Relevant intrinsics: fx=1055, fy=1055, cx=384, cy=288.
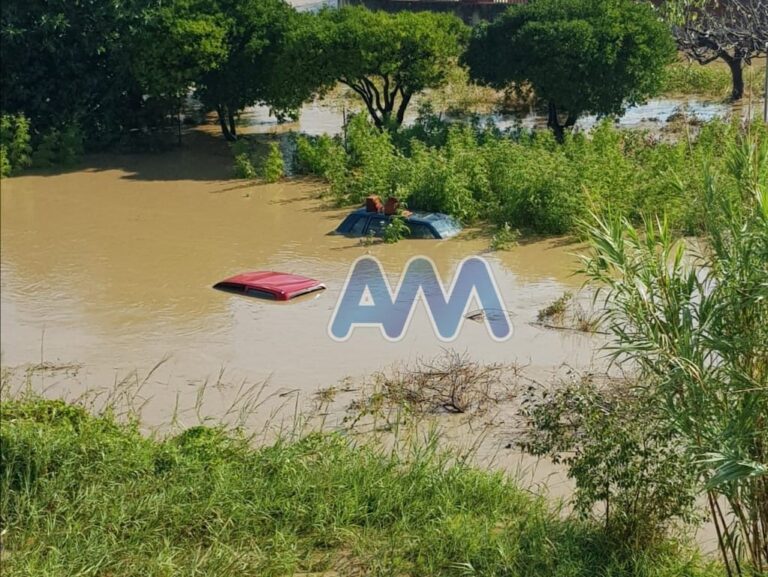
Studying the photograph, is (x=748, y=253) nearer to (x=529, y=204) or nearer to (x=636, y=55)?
(x=529, y=204)

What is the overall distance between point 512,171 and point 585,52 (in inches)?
156

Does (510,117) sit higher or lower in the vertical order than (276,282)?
higher

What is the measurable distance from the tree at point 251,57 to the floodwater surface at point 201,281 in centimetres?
172

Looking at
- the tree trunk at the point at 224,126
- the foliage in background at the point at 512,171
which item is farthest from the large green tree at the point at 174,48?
the foliage in background at the point at 512,171

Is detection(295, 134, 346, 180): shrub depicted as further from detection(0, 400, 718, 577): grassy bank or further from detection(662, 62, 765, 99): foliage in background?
detection(0, 400, 718, 577): grassy bank

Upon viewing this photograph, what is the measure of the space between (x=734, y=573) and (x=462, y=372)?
400 centimetres

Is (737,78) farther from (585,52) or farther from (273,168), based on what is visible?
(273,168)

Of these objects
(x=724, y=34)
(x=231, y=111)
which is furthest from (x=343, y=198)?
(x=724, y=34)

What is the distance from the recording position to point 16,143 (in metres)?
18.1

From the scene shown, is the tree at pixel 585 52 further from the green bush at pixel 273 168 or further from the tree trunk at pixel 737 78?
the green bush at pixel 273 168

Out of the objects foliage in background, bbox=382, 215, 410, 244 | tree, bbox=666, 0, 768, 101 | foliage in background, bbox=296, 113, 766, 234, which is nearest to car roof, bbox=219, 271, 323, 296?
foliage in background, bbox=382, 215, 410, 244

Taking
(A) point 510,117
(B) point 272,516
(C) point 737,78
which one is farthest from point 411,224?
(C) point 737,78

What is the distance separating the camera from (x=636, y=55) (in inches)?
727

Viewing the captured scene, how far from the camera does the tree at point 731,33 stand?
Result: 55.5 feet
